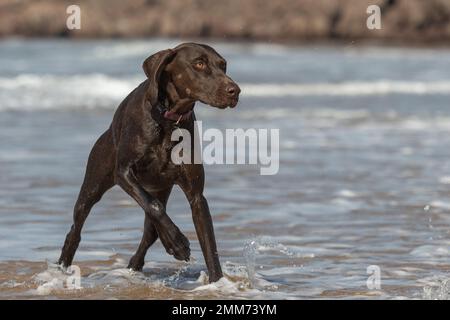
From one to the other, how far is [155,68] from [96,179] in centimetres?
97

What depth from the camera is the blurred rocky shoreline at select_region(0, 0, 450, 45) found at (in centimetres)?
5616

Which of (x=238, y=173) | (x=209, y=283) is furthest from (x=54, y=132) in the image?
(x=209, y=283)

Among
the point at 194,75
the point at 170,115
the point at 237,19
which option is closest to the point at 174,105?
the point at 170,115

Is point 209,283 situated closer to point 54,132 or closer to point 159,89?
point 159,89

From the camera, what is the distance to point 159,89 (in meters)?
6.43

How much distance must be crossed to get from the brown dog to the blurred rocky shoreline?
4723 centimetres

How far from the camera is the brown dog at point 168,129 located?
20.5ft

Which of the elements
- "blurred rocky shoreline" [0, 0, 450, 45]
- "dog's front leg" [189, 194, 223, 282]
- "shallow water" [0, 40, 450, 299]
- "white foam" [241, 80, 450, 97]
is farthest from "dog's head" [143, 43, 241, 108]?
"blurred rocky shoreline" [0, 0, 450, 45]

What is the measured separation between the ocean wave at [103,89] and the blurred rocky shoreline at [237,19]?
86.8 ft

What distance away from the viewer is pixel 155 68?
6.31m

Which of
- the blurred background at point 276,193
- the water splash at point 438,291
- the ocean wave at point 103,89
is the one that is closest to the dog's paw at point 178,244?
the blurred background at point 276,193

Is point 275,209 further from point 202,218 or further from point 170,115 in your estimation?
point 170,115

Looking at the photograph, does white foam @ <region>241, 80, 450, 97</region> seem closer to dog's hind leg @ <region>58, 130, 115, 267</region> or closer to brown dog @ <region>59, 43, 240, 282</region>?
dog's hind leg @ <region>58, 130, 115, 267</region>
